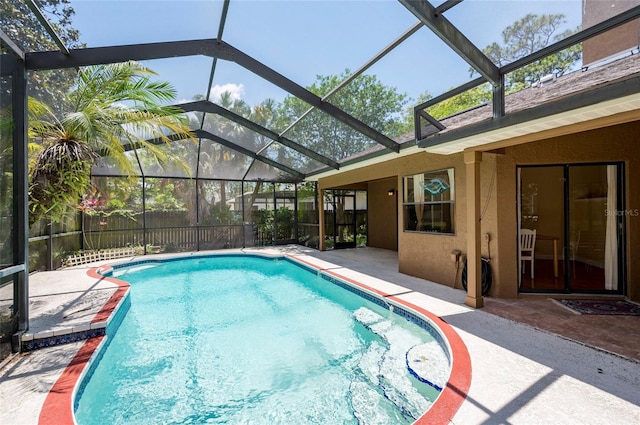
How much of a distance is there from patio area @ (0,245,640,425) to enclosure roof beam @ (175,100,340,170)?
18.3ft

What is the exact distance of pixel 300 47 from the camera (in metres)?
6.67

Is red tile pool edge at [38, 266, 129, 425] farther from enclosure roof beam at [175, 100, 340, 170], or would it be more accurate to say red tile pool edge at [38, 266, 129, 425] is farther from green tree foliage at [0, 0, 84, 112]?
enclosure roof beam at [175, 100, 340, 170]

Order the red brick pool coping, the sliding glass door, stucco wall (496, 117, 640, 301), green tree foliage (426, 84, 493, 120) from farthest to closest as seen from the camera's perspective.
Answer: green tree foliage (426, 84, 493, 120)
the sliding glass door
stucco wall (496, 117, 640, 301)
the red brick pool coping

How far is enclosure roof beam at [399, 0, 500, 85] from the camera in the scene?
149 inches

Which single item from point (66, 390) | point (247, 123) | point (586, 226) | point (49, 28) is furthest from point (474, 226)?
point (49, 28)

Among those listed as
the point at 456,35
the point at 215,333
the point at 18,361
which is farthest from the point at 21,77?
the point at 456,35

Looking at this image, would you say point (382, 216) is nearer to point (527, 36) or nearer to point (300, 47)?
point (527, 36)

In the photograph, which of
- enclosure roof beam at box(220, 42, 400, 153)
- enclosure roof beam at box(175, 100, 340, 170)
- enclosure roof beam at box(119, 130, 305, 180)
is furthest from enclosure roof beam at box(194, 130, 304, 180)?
enclosure roof beam at box(220, 42, 400, 153)

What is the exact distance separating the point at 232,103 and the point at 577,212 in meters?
9.00

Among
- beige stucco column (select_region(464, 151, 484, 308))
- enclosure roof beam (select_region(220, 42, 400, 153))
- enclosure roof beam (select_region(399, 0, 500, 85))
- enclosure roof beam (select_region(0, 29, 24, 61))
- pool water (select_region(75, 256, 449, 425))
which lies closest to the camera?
pool water (select_region(75, 256, 449, 425))

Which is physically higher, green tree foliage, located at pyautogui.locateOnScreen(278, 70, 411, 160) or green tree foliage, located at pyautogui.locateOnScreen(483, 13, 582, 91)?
green tree foliage, located at pyautogui.locateOnScreen(483, 13, 582, 91)

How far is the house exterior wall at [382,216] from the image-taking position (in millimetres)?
12000

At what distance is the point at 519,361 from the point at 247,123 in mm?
8877

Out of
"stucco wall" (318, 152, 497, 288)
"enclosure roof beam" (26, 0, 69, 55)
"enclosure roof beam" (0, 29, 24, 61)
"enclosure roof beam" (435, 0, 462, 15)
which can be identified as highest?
"enclosure roof beam" (26, 0, 69, 55)
